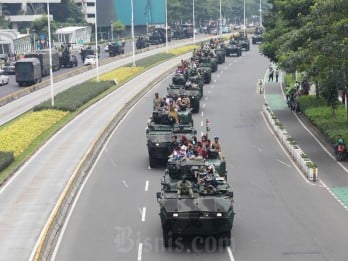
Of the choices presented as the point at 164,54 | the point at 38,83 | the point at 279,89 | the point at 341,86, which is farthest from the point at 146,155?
the point at 164,54

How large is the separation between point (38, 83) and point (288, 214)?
56.5m

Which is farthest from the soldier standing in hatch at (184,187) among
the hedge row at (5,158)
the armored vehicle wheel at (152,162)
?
the hedge row at (5,158)

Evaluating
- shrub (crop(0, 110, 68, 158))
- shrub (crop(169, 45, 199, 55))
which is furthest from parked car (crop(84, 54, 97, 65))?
shrub (crop(0, 110, 68, 158))

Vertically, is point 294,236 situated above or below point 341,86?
below

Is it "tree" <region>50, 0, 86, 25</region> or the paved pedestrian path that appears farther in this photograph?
"tree" <region>50, 0, 86, 25</region>

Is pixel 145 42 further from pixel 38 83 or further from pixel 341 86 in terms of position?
pixel 341 86

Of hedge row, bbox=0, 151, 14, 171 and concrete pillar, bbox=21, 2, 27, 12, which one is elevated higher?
concrete pillar, bbox=21, 2, 27, 12

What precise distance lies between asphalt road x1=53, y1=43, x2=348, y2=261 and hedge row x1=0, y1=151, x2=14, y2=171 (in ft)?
14.6

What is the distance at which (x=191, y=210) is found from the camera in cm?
2648

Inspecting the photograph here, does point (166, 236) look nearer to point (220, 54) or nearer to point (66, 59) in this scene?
point (220, 54)

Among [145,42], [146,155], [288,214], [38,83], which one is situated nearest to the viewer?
[288,214]

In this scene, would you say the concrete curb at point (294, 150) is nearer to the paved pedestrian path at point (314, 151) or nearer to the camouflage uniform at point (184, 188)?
the paved pedestrian path at point (314, 151)

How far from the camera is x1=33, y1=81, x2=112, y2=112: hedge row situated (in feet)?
202

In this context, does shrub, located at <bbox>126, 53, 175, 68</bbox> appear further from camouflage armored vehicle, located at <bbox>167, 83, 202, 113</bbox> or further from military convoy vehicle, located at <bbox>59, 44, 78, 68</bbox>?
camouflage armored vehicle, located at <bbox>167, 83, 202, 113</bbox>
